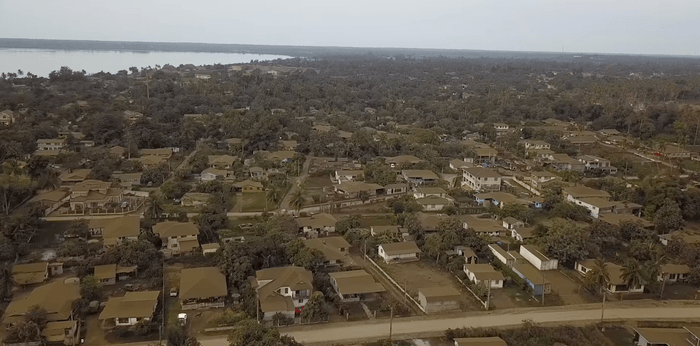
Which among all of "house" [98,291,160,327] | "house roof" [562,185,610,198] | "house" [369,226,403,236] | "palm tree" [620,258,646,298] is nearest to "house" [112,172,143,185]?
"house" [98,291,160,327]

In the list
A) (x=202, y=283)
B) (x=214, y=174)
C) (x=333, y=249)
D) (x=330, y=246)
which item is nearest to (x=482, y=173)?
(x=330, y=246)

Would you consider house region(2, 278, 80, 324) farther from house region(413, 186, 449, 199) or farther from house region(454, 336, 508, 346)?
house region(413, 186, 449, 199)

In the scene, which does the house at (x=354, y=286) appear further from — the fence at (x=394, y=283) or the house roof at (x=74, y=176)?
the house roof at (x=74, y=176)

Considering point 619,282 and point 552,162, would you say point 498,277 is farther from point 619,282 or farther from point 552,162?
point 552,162

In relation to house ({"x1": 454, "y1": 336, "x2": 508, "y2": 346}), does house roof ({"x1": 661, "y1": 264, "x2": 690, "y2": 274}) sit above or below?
above

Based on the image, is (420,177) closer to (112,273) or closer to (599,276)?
(599,276)

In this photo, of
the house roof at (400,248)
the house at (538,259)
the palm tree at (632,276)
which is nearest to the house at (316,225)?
the house roof at (400,248)
